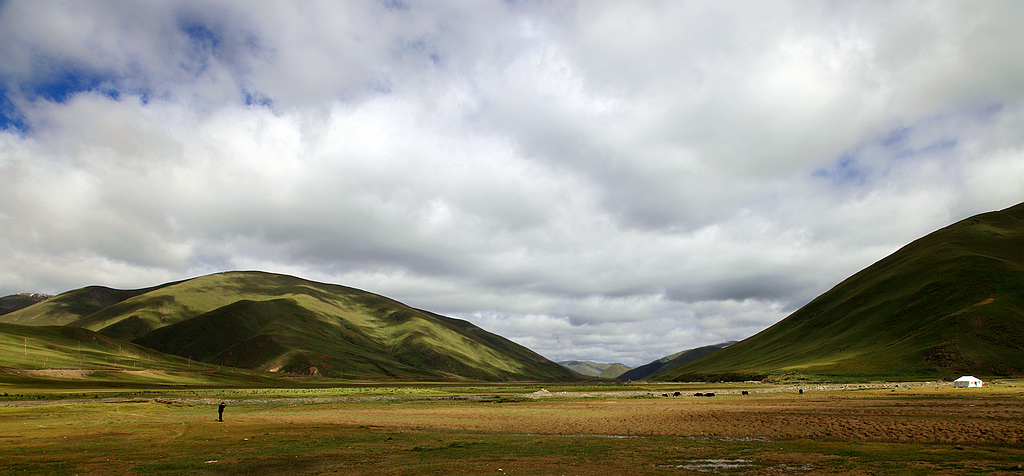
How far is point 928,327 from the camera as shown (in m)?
144

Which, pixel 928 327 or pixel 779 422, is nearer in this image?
pixel 779 422

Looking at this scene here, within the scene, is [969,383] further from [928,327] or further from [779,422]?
[928,327]

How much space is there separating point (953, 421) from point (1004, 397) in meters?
29.4

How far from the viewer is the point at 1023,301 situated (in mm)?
143000

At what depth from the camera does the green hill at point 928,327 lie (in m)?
122

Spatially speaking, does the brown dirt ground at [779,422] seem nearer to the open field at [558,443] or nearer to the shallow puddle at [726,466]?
the open field at [558,443]

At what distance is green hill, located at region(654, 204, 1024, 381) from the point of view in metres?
122

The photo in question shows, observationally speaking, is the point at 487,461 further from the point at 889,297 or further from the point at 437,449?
the point at 889,297

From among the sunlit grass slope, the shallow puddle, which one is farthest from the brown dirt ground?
the sunlit grass slope

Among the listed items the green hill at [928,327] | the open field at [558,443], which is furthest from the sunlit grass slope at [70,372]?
the green hill at [928,327]

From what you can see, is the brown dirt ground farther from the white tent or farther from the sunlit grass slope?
the sunlit grass slope

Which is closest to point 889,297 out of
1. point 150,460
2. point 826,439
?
point 826,439

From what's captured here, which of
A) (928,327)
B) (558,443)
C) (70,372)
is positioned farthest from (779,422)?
(70,372)

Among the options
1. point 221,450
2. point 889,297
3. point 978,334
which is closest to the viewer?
point 221,450
